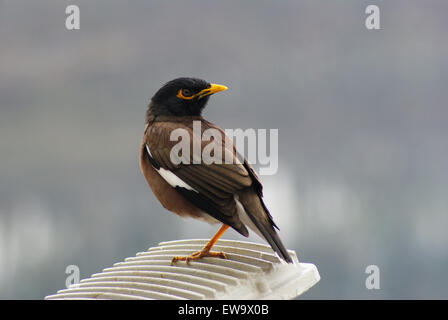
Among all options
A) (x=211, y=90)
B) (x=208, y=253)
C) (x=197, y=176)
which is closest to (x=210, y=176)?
(x=197, y=176)

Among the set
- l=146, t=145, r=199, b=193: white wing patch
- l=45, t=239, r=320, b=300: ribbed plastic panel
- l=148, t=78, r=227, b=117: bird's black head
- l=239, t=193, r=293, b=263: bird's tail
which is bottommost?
l=45, t=239, r=320, b=300: ribbed plastic panel

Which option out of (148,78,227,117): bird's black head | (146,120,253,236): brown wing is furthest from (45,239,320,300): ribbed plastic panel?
(148,78,227,117): bird's black head

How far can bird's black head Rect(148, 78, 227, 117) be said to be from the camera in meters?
2.00

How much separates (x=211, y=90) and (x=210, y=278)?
0.74 metres

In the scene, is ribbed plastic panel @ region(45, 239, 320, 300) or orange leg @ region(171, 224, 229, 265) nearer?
ribbed plastic panel @ region(45, 239, 320, 300)

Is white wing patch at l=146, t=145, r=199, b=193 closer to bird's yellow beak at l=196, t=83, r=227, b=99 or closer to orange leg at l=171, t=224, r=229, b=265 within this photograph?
orange leg at l=171, t=224, r=229, b=265

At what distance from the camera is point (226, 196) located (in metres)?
1.66

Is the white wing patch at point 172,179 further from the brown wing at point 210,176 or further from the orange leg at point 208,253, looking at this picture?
the orange leg at point 208,253

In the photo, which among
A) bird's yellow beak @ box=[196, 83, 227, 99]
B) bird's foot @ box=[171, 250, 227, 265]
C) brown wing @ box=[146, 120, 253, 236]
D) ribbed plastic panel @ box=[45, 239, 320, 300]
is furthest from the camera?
bird's yellow beak @ box=[196, 83, 227, 99]

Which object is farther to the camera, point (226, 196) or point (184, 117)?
point (184, 117)

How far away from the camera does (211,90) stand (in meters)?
2.00
